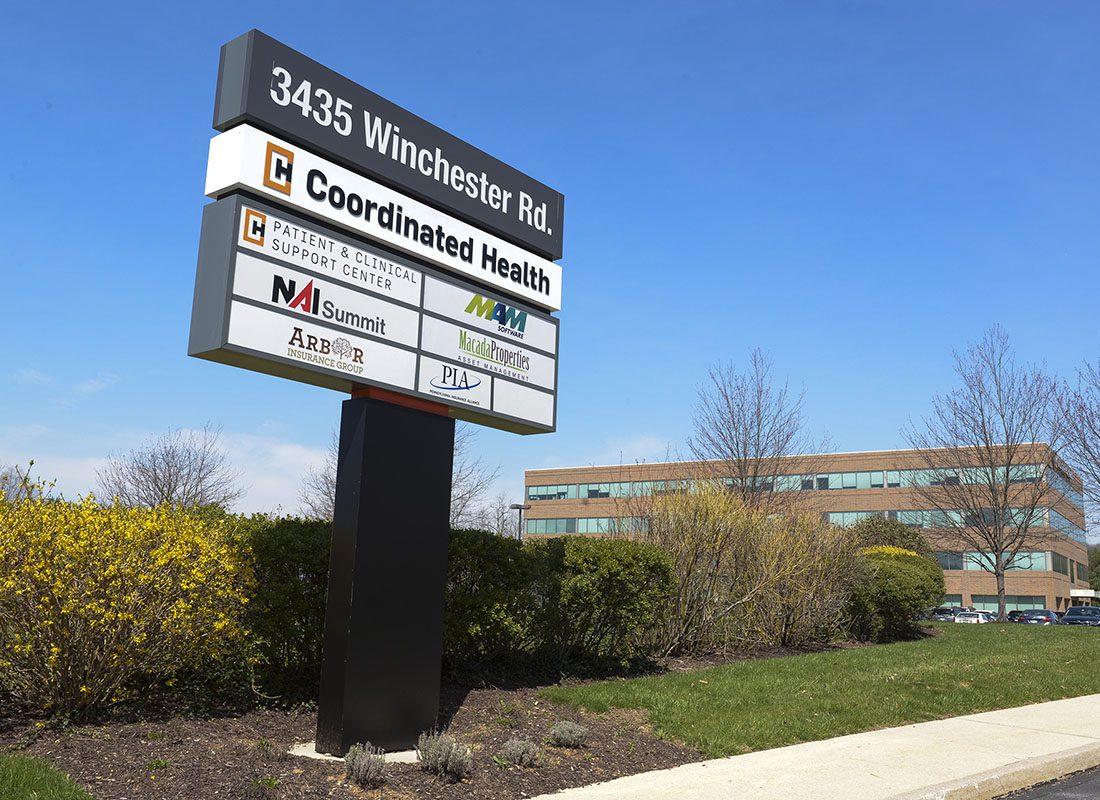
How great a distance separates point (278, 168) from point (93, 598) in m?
3.60

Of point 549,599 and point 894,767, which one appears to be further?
point 549,599

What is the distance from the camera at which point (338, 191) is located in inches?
294

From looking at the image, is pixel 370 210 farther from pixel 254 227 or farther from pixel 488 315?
pixel 488 315

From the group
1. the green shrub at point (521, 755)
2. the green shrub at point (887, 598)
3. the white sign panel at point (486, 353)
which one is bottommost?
the green shrub at point (521, 755)

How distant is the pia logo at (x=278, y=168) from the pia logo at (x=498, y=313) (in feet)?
7.11

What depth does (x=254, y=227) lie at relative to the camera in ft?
22.1

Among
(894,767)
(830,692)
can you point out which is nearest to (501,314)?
(894,767)

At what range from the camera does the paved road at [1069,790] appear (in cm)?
696

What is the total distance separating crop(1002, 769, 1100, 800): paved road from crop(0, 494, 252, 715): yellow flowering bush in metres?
6.68

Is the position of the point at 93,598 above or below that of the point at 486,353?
below

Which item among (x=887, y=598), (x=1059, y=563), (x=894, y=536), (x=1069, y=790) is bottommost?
(x=1069, y=790)

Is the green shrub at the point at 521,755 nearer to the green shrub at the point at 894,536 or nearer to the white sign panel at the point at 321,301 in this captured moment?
the white sign panel at the point at 321,301

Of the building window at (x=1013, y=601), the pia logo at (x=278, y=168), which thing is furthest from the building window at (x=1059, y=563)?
the pia logo at (x=278, y=168)

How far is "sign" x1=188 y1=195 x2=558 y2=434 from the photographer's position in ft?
21.7
